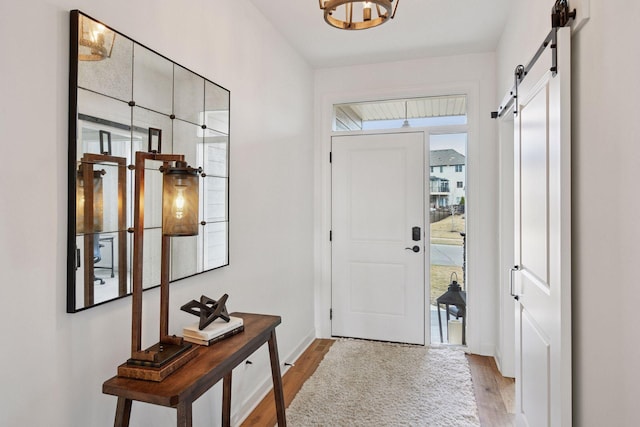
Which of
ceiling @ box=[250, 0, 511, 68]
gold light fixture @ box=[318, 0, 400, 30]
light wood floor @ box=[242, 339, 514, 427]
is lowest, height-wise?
light wood floor @ box=[242, 339, 514, 427]

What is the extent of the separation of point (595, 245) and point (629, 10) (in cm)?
71

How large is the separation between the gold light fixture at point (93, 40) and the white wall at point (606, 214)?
1.65 metres

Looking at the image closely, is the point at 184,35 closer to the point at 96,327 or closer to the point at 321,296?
the point at 96,327

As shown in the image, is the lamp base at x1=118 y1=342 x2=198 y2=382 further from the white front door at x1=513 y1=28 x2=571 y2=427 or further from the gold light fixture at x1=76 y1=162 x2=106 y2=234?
the white front door at x1=513 y1=28 x2=571 y2=427

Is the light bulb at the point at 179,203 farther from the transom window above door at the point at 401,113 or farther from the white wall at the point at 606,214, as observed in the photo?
the transom window above door at the point at 401,113

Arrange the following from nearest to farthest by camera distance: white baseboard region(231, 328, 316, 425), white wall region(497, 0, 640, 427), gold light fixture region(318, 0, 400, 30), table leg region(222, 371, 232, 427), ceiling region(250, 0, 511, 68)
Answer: white wall region(497, 0, 640, 427) → gold light fixture region(318, 0, 400, 30) → table leg region(222, 371, 232, 427) → white baseboard region(231, 328, 316, 425) → ceiling region(250, 0, 511, 68)

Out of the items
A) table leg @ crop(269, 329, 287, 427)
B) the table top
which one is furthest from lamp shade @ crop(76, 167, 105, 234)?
table leg @ crop(269, 329, 287, 427)

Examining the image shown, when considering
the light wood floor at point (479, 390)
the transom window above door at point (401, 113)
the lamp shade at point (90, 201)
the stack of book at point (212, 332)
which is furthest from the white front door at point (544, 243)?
the lamp shade at point (90, 201)

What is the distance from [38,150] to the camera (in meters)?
1.17

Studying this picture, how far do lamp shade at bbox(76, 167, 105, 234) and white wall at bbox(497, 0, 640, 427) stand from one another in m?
1.65

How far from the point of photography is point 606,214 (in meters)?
1.21

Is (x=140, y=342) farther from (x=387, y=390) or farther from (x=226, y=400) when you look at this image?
(x=387, y=390)

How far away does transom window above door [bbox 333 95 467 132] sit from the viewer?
357 centimetres

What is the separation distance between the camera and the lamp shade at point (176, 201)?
1.33m
